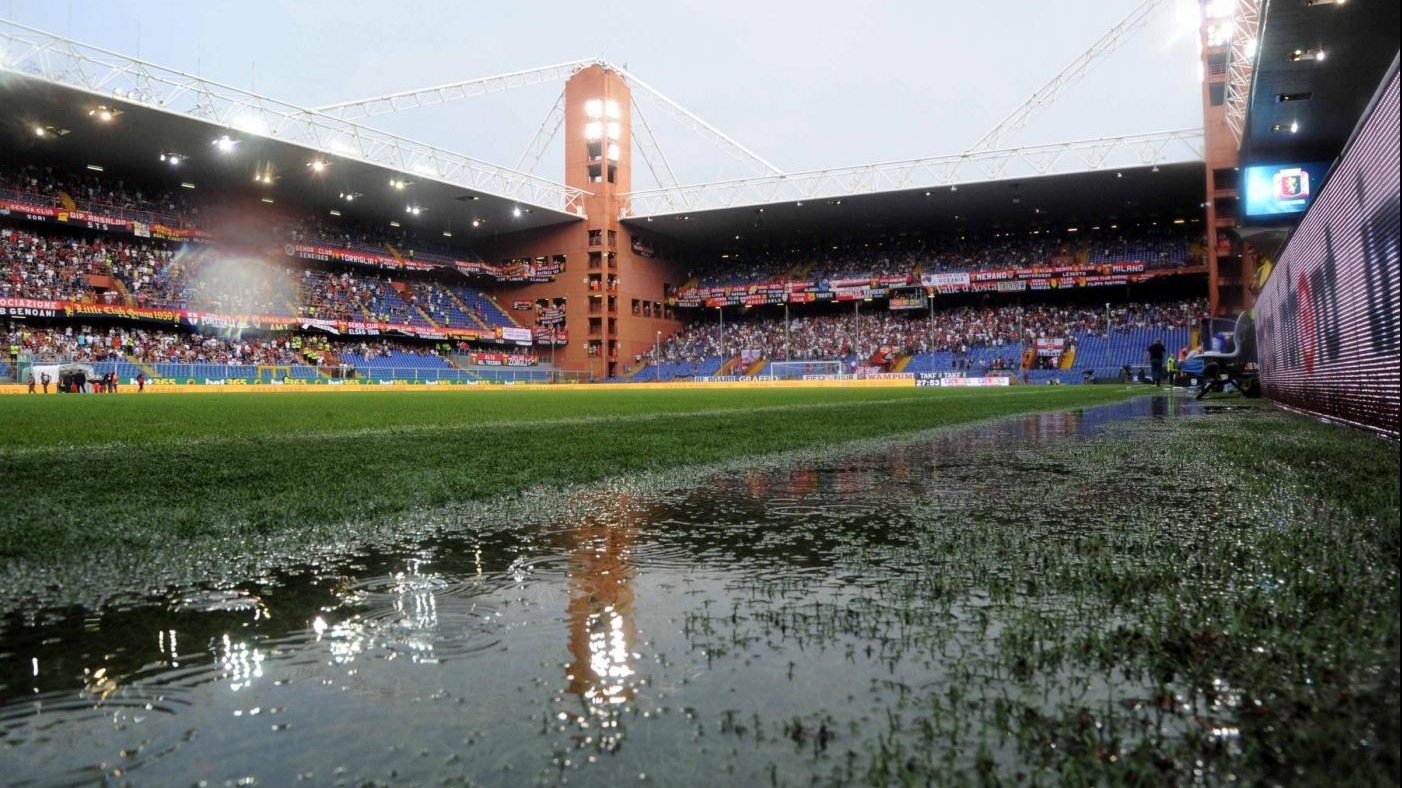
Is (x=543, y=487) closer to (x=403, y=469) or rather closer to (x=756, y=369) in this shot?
(x=403, y=469)

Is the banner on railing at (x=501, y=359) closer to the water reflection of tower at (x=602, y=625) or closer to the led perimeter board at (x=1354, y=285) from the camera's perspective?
the led perimeter board at (x=1354, y=285)

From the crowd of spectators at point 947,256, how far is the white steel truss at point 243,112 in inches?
724

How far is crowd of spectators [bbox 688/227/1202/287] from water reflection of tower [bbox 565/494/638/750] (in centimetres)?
5727

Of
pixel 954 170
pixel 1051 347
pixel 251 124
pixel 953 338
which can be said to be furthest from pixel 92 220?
pixel 1051 347

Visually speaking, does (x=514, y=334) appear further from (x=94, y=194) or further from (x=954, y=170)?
(x=954, y=170)

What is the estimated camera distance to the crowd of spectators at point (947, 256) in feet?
178

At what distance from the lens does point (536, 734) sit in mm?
1225

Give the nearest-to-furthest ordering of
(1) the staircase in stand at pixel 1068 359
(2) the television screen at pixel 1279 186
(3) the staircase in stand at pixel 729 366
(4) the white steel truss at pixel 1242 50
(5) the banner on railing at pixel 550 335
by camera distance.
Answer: (4) the white steel truss at pixel 1242 50, (2) the television screen at pixel 1279 186, (1) the staircase in stand at pixel 1068 359, (3) the staircase in stand at pixel 729 366, (5) the banner on railing at pixel 550 335

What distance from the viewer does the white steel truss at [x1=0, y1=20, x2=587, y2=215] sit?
3347 centimetres

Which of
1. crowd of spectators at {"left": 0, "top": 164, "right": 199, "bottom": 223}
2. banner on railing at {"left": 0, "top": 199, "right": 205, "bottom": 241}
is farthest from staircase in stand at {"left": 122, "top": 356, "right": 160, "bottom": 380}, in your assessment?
crowd of spectators at {"left": 0, "top": 164, "right": 199, "bottom": 223}

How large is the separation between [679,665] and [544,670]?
233 mm

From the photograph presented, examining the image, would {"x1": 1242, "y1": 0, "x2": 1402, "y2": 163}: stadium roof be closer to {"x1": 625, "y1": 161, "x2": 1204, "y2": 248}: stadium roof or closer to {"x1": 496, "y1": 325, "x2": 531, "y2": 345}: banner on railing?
{"x1": 625, "y1": 161, "x2": 1204, "y2": 248}: stadium roof

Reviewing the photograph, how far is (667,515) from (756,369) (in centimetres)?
5644

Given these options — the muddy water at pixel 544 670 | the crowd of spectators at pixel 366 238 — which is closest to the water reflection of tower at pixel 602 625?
the muddy water at pixel 544 670
